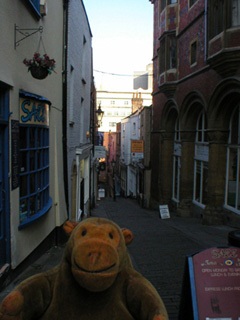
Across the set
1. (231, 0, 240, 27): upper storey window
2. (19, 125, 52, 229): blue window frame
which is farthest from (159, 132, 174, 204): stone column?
(19, 125, 52, 229): blue window frame

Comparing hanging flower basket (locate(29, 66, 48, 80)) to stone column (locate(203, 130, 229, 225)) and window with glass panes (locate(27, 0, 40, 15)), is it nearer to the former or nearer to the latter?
window with glass panes (locate(27, 0, 40, 15))

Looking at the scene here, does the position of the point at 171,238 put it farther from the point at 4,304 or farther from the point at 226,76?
the point at 4,304

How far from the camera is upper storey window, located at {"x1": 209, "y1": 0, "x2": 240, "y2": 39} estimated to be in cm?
1073

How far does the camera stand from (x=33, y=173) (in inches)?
252

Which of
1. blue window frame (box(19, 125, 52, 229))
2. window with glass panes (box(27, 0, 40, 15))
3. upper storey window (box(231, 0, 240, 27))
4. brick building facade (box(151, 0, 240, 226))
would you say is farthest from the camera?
brick building facade (box(151, 0, 240, 226))

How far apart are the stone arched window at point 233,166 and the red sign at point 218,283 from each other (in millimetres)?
8552

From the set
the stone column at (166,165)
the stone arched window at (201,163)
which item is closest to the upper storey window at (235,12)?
the stone arched window at (201,163)

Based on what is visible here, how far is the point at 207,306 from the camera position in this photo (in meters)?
3.43

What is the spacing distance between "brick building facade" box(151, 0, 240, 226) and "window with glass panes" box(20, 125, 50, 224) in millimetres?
7040

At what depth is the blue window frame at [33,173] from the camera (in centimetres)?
592

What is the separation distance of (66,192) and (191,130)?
8.46 meters

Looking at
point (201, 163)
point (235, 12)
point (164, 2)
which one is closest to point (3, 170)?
point (235, 12)

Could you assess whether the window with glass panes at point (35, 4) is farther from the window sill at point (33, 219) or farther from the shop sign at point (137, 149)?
the shop sign at point (137, 149)

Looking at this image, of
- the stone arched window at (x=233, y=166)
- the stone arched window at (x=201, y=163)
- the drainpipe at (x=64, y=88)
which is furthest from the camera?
the stone arched window at (x=201, y=163)
